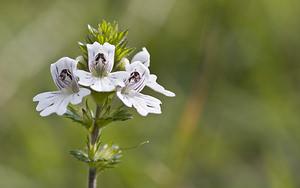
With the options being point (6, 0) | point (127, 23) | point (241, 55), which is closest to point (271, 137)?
point (241, 55)

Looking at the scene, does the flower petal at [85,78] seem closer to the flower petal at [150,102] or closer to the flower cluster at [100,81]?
the flower cluster at [100,81]

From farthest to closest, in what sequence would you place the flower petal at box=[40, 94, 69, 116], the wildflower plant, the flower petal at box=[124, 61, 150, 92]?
the flower petal at box=[124, 61, 150, 92] → the wildflower plant → the flower petal at box=[40, 94, 69, 116]

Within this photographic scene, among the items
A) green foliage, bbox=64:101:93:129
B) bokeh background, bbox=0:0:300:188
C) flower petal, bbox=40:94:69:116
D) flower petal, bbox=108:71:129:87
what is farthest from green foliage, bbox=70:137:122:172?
bokeh background, bbox=0:0:300:188

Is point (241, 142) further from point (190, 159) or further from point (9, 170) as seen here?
point (9, 170)

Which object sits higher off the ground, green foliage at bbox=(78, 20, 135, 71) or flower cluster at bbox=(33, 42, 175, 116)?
green foliage at bbox=(78, 20, 135, 71)

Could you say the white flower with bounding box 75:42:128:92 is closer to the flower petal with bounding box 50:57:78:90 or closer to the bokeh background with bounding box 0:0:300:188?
the flower petal with bounding box 50:57:78:90

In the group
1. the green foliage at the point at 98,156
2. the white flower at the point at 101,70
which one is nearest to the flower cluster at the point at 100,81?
the white flower at the point at 101,70
